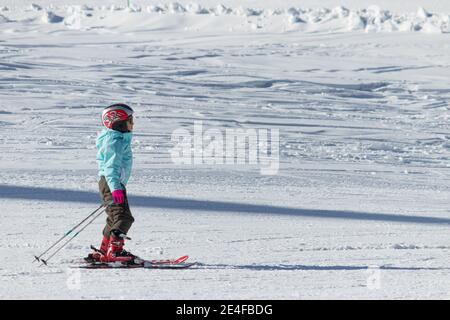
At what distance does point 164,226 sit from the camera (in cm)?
596

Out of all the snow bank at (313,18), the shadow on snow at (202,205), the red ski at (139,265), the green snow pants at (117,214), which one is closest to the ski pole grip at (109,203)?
the green snow pants at (117,214)

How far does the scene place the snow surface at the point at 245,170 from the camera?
4.33 metres

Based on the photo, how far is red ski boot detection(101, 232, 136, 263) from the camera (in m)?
4.47

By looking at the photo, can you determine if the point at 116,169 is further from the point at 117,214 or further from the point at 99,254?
the point at 99,254

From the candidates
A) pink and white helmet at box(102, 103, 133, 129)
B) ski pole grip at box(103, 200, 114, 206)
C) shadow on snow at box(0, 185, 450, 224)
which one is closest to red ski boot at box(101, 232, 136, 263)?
ski pole grip at box(103, 200, 114, 206)

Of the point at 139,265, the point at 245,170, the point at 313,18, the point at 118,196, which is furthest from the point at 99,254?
the point at 313,18

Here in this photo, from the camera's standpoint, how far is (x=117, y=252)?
4.50 meters

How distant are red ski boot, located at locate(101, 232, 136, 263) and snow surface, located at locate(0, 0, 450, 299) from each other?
7.1 inches

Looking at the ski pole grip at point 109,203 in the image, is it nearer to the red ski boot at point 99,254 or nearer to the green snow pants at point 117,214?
the green snow pants at point 117,214

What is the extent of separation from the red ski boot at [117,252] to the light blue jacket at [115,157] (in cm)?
29

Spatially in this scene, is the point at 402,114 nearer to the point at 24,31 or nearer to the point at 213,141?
the point at 213,141

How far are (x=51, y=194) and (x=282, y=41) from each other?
2071 centimetres

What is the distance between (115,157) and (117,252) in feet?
1.61
